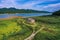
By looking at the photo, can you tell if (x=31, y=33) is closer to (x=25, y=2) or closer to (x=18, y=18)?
(x=18, y=18)

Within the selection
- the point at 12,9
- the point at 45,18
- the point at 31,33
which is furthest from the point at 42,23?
the point at 12,9

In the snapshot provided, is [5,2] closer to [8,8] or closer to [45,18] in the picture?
[8,8]

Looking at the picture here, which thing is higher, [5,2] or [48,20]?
[5,2]

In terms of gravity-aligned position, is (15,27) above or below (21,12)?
below

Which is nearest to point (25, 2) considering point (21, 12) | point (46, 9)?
point (21, 12)

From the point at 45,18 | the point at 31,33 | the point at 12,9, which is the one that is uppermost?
the point at 12,9

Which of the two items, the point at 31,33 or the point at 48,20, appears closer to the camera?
the point at 31,33

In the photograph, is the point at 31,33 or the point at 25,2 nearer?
the point at 31,33
